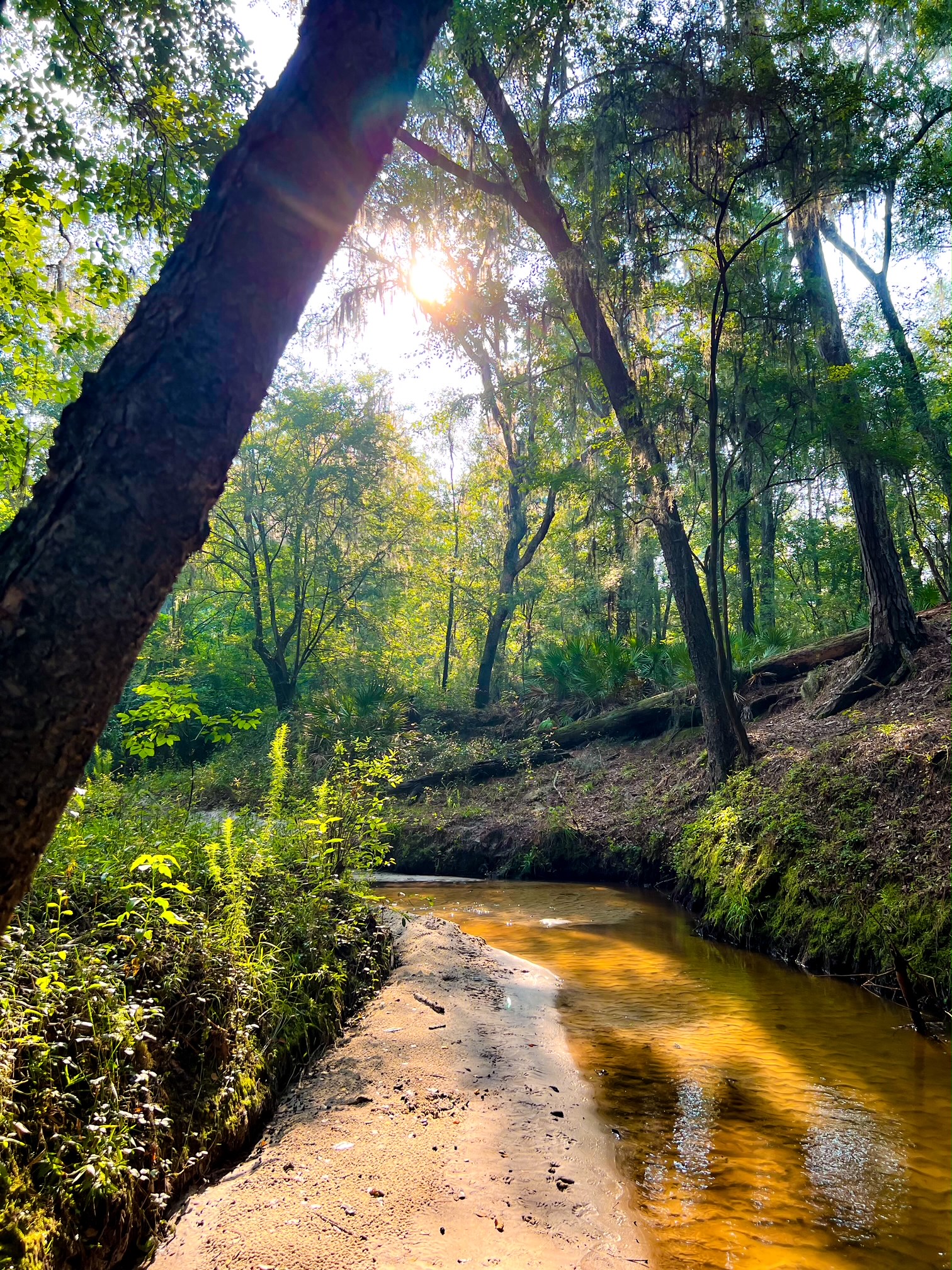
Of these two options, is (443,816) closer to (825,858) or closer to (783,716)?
(783,716)

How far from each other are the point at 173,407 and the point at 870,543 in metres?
11.0

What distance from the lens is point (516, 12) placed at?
8219mm

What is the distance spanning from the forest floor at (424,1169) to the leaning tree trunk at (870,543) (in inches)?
306

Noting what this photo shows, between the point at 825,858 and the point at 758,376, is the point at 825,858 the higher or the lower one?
the lower one

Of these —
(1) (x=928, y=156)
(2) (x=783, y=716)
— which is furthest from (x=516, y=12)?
(2) (x=783, y=716)

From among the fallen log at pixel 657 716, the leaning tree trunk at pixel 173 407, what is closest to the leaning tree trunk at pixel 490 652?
the fallen log at pixel 657 716

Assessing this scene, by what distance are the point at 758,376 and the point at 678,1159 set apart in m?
10.2

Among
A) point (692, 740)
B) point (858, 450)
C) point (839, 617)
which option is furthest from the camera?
point (839, 617)

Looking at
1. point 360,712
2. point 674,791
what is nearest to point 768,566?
point 674,791

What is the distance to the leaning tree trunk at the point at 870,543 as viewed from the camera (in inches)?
380

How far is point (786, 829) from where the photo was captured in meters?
6.94

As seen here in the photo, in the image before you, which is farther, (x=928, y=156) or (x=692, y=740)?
(x=692, y=740)

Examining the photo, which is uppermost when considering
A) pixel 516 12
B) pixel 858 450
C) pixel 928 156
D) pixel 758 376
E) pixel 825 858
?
pixel 928 156

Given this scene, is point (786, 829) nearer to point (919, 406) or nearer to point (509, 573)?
point (919, 406)
